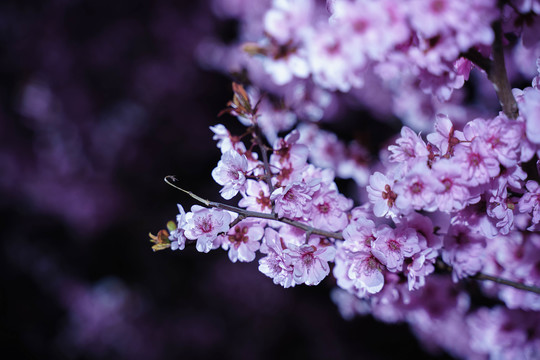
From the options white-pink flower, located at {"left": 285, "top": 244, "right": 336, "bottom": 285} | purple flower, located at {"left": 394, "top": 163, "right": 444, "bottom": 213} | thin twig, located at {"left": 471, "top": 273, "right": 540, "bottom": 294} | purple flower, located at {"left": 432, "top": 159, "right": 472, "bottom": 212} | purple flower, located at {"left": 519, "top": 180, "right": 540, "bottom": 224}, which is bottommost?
white-pink flower, located at {"left": 285, "top": 244, "right": 336, "bottom": 285}

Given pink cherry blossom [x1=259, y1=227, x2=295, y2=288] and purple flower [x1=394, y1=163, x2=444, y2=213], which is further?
pink cherry blossom [x1=259, y1=227, x2=295, y2=288]

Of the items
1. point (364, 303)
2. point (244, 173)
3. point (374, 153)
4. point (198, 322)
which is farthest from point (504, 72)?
point (198, 322)

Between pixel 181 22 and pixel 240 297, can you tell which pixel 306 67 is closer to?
pixel 240 297

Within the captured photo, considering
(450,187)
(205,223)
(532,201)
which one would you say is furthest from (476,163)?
(205,223)

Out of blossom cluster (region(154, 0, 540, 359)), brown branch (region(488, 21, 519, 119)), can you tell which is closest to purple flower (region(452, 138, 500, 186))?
blossom cluster (region(154, 0, 540, 359))

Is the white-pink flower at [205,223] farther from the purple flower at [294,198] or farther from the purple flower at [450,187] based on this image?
the purple flower at [450,187]

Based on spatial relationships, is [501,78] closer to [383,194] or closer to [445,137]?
[445,137]

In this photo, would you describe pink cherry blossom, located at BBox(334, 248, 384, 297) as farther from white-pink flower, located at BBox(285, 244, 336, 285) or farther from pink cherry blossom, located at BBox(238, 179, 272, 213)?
pink cherry blossom, located at BBox(238, 179, 272, 213)
